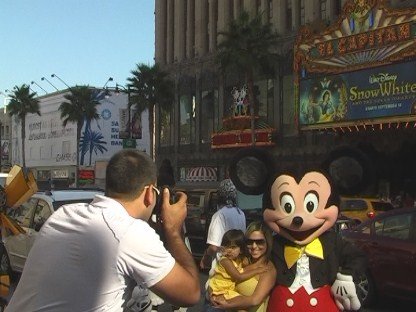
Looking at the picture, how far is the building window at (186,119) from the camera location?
44.1 meters

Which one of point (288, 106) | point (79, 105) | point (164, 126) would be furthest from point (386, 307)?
point (79, 105)

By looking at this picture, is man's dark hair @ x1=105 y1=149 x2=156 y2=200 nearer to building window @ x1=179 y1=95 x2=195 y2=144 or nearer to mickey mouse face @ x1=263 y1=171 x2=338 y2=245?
mickey mouse face @ x1=263 y1=171 x2=338 y2=245

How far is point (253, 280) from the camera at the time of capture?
4.12 metres

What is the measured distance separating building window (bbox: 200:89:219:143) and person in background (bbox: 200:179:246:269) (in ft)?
114

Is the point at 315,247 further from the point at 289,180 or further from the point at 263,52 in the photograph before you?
the point at 263,52

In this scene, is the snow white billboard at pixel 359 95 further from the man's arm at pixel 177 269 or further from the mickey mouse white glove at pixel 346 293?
the man's arm at pixel 177 269

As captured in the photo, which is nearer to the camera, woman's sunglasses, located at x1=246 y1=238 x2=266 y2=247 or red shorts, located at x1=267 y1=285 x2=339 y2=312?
red shorts, located at x1=267 y1=285 x2=339 y2=312

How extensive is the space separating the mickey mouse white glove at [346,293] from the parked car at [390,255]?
12.4 ft

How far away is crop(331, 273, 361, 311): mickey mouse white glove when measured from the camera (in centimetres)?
377

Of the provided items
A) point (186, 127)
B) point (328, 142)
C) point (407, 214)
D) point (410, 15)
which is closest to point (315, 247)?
point (407, 214)

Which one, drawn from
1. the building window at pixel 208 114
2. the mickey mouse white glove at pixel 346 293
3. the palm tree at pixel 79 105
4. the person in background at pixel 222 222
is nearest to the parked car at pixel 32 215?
the person in background at pixel 222 222

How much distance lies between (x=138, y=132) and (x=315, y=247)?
133ft

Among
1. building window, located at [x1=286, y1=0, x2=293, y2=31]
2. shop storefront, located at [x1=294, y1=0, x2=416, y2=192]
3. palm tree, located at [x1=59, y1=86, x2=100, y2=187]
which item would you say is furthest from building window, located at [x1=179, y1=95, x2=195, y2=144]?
shop storefront, located at [x1=294, y1=0, x2=416, y2=192]

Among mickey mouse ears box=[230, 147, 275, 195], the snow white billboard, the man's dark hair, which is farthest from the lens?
the snow white billboard
